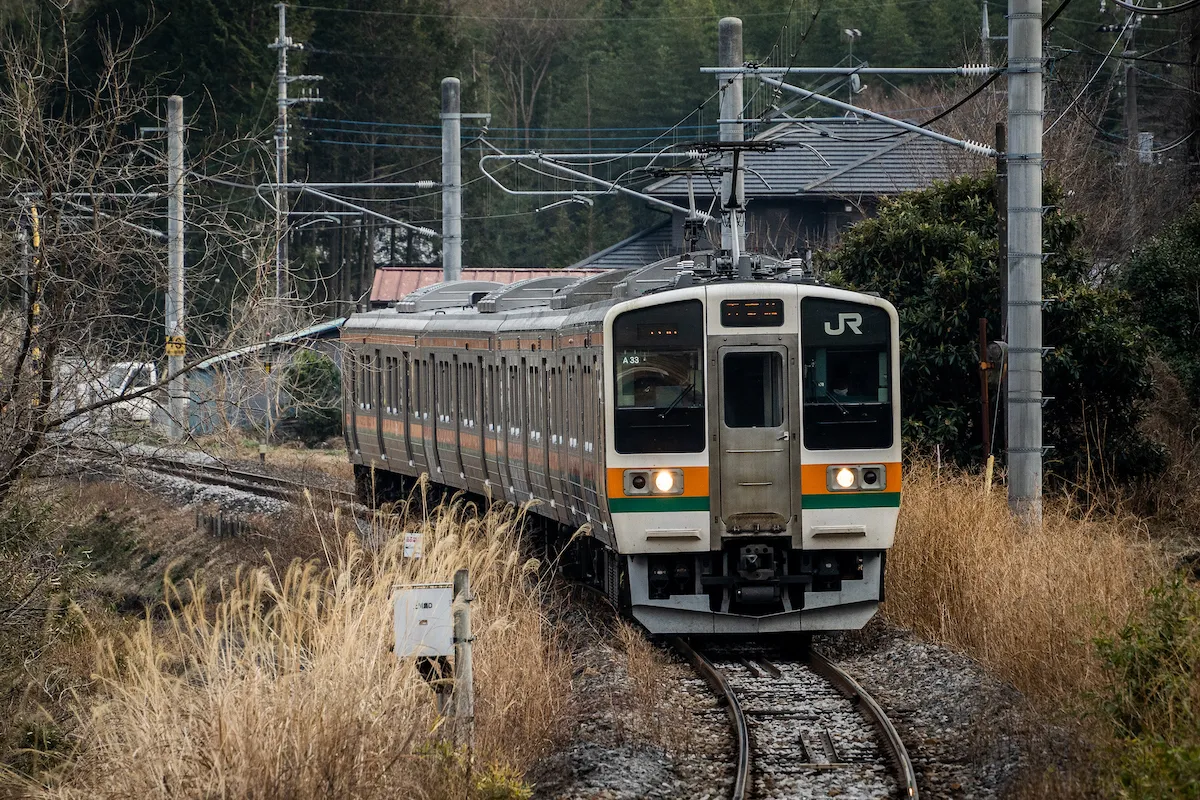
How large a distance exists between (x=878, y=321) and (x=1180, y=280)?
39.5ft

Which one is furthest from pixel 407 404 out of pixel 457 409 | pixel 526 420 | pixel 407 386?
pixel 526 420

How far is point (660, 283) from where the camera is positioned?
1345cm

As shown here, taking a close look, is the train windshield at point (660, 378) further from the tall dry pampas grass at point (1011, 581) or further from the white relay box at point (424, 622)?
the white relay box at point (424, 622)

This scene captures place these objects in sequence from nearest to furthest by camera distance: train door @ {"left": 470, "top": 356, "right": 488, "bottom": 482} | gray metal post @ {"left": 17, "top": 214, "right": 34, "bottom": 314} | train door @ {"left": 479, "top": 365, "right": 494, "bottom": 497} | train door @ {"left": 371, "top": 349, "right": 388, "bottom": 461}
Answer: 1. gray metal post @ {"left": 17, "top": 214, "right": 34, "bottom": 314}
2. train door @ {"left": 479, "top": 365, "right": 494, "bottom": 497}
3. train door @ {"left": 470, "top": 356, "right": 488, "bottom": 482}
4. train door @ {"left": 371, "top": 349, "right": 388, "bottom": 461}

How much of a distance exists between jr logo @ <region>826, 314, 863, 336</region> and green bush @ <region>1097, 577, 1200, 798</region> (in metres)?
3.67

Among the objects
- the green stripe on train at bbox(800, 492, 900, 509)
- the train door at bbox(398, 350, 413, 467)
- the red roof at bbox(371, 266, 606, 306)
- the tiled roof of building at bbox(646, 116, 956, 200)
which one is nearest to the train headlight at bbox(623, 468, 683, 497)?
the green stripe on train at bbox(800, 492, 900, 509)

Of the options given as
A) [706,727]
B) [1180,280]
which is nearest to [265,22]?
[1180,280]

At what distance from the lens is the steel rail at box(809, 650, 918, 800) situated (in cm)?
869

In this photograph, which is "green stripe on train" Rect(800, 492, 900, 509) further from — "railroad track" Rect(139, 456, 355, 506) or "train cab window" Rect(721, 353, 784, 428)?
"railroad track" Rect(139, 456, 355, 506)

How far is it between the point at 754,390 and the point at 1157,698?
181 inches

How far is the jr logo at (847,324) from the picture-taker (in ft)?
40.0

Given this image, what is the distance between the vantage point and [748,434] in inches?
478

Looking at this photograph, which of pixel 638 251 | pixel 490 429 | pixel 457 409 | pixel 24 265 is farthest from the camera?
pixel 638 251

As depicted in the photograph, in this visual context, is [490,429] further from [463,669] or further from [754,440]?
[463,669]
